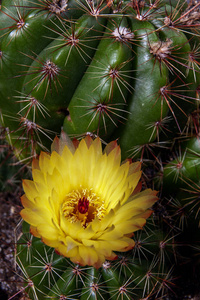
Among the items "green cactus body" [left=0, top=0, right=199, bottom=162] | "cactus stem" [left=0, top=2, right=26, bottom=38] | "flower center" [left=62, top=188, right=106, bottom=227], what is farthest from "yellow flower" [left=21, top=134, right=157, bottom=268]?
"cactus stem" [left=0, top=2, right=26, bottom=38]

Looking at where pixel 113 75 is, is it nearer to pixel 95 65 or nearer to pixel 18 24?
pixel 95 65

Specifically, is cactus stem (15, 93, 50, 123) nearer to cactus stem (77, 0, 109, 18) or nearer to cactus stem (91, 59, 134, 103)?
cactus stem (91, 59, 134, 103)

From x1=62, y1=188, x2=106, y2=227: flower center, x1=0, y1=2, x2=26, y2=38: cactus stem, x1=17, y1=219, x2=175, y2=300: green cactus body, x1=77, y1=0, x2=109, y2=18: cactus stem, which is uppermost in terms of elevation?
x1=77, y1=0, x2=109, y2=18: cactus stem

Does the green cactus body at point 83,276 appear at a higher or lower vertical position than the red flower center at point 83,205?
lower

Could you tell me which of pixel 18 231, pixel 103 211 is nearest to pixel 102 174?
pixel 103 211

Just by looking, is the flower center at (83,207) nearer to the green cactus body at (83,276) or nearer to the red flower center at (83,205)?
the red flower center at (83,205)

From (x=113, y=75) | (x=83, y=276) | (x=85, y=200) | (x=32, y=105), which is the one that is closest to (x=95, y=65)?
(x=113, y=75)

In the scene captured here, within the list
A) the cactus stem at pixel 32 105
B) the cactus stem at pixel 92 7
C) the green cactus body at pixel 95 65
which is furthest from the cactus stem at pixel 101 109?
the cactus stem at pixel 92 7
